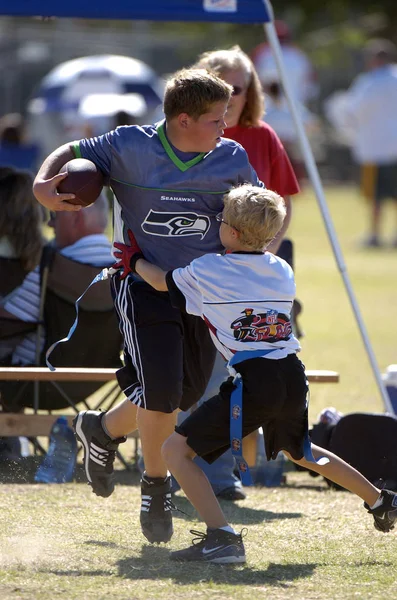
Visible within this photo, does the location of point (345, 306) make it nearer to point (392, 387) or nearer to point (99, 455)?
point (392, 387)

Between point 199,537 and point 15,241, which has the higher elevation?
point 15,241

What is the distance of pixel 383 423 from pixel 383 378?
1020 millimetres

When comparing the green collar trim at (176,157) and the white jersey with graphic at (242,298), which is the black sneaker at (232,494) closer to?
the white jersey with graphic at (242,298)

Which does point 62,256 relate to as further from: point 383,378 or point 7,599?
point 7,599

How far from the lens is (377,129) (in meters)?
18.1

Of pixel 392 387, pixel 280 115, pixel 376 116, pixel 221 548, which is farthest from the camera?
pixel 376 116

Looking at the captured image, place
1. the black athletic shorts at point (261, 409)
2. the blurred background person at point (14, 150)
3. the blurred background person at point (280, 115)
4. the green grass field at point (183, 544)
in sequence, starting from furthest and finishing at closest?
the blurred background person at point (14, 150) < the blurred background person at point (280, 115) < the black athletic shorts at point (261, 409) < the green grass field at point (183, 544)

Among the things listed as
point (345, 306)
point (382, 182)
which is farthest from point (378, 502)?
point (382, 182)

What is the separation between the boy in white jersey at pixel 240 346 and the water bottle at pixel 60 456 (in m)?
1.47

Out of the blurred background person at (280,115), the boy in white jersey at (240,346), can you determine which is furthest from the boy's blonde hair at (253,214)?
the blurred background person at (280,115)

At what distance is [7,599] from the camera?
3.93m

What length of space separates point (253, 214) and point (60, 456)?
7.01 feet

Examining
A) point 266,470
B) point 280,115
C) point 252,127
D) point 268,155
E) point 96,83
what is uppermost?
point 252,127

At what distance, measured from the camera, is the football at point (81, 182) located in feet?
14.8
